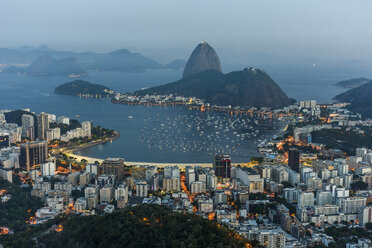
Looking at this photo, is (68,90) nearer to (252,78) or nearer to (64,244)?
(252,78)

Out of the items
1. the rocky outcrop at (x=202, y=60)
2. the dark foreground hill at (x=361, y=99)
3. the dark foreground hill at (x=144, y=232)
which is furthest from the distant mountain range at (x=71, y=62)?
the dark foreground hill at (x=144, y=232)

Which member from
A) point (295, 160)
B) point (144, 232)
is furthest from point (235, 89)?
point (144, 232)

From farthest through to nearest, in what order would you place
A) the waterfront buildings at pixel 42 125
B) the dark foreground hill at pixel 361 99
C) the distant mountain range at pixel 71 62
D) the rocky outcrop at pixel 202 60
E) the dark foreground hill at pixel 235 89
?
1. the distant mountain range at pixel 71 62
2. the rocky outcrop at pixel 202 60
3. the dark foreground hill at pixel 235 89
4. the dark foreground hill at pixel 361 99
5. the waterfront buildings at pixel 42 125

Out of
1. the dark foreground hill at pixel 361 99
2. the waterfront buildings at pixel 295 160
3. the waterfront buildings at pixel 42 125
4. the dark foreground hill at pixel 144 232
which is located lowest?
the dark foreground hill at pixel 144 232

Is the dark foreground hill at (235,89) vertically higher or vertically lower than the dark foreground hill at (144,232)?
higher

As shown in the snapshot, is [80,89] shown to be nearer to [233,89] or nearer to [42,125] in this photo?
[233,89]

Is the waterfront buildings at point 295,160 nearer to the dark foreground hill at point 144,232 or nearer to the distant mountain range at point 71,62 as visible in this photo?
the dark foreground hill at point 144,232

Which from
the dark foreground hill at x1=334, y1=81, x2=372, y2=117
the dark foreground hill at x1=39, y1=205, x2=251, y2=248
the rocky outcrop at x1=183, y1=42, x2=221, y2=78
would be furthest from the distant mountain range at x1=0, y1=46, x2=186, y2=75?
the dark foreground hill at x1=39, y1=205, x2=251, y2=248
